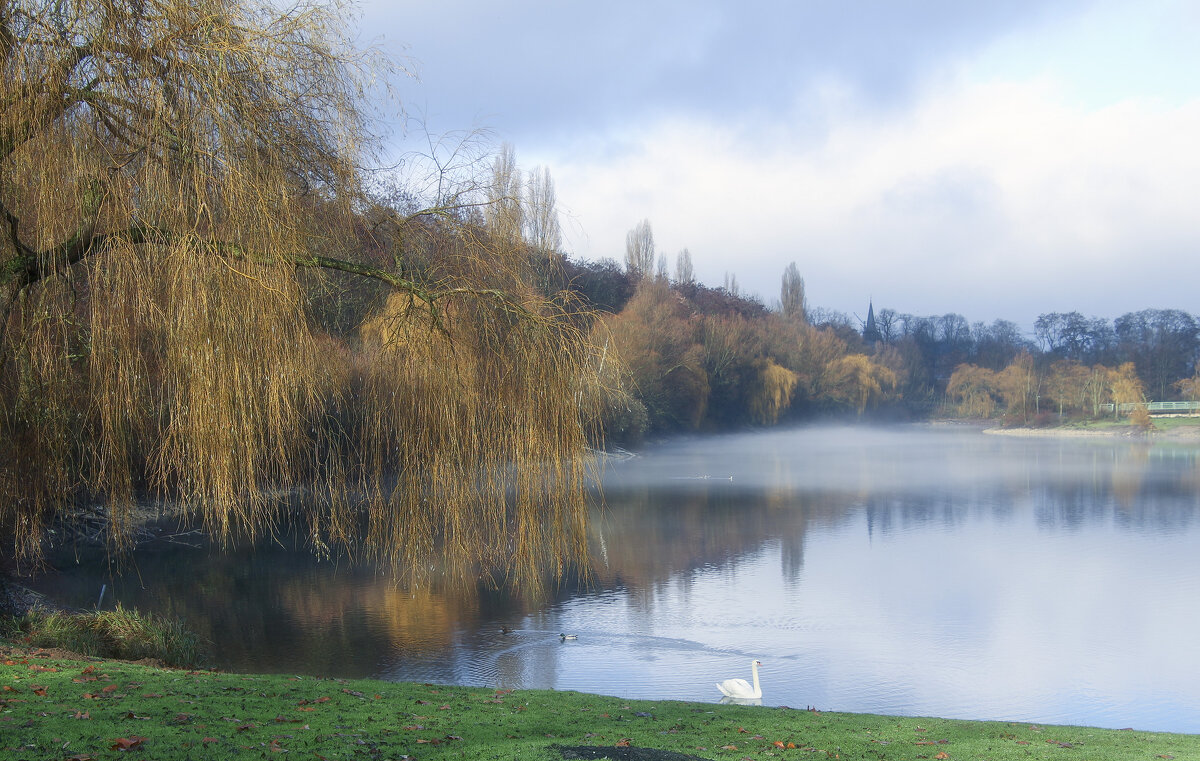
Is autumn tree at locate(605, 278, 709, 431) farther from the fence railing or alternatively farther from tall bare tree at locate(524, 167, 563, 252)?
the fence railing

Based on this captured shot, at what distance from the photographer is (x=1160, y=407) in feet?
173

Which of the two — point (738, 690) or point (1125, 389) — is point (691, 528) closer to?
point (738, 690)

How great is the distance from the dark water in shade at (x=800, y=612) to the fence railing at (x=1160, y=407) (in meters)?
34.6

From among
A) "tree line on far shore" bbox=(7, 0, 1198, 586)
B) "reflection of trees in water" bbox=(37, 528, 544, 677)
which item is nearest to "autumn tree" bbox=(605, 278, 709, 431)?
"reflection of trees in water" bbox=(37, 528, 544, 677)

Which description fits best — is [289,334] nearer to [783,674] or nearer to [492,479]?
[492,479]

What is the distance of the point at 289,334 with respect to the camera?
12.1 ft

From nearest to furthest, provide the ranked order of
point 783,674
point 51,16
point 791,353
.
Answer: point 51,16 < point 783,674 < point 791,353

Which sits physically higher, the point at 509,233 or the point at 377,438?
the point at 509,233

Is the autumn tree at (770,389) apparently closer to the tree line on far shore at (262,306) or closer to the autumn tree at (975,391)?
the autumn tree at (975,391)

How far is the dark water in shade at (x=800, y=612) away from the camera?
333 inches

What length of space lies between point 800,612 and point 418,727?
777cm

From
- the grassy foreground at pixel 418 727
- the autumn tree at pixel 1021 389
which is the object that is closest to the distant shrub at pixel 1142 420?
the autumn tree at pixel 1021 389

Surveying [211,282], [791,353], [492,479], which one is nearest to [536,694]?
[492,479]

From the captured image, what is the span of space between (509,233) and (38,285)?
2.29 m
